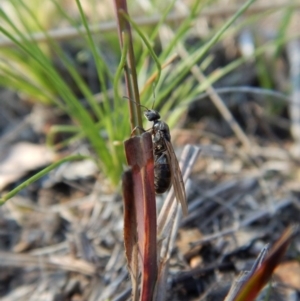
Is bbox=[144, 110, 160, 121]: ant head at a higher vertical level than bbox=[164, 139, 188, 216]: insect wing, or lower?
higher

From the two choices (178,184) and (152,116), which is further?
(152,116)

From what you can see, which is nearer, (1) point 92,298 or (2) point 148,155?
(2) point 148,155

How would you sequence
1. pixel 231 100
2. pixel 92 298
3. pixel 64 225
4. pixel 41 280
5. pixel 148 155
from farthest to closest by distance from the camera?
pixel 231 100
pixel 64 225
pixel 41 280
pixel 92 298
pixel 148 155

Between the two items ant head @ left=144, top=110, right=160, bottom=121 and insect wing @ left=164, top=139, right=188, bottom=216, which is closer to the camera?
insect wing @ left=164, top=139, right=188, bottom=216

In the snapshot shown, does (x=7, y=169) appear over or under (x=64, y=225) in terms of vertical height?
over

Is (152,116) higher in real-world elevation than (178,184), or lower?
higher

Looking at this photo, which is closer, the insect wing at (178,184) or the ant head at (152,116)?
the insect wing at (178,184)

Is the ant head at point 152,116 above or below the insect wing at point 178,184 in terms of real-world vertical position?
above

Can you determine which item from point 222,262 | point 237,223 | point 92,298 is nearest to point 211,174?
point 237,223

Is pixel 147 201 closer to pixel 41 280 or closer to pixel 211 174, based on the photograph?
pixel 41 280

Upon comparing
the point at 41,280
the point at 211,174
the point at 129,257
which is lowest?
the point at 129,257

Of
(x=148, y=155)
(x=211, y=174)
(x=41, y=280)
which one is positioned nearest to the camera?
(x=148, y=155)
